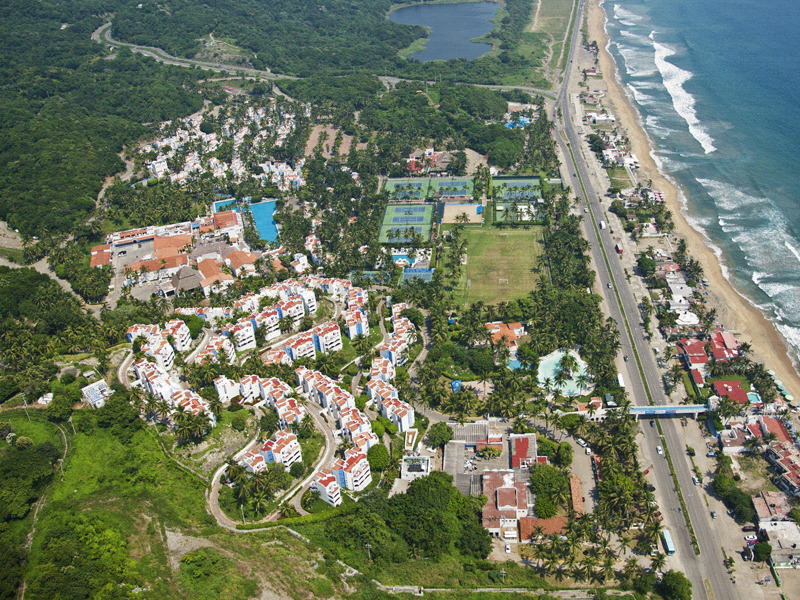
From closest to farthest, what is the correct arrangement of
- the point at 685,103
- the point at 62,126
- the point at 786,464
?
the point at 786,464
the point at 62,126
the point at 685,103

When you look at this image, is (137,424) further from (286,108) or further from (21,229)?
(286,108)

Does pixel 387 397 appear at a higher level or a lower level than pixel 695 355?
lower

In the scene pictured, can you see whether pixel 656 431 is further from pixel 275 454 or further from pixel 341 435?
pixel 275 454

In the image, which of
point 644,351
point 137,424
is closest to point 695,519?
point 644,351

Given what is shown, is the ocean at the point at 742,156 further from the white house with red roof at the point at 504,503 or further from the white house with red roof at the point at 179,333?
the white house with red roof at the point at 179,333

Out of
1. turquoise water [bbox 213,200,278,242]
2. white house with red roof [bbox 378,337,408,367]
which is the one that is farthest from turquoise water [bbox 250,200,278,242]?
white house with red roof [bbox 378,337,408,367]

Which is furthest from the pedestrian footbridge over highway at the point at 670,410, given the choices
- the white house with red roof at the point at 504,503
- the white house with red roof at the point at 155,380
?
the white house with red roof at the point at 155,380

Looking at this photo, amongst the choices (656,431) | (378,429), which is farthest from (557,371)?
(378,429)
